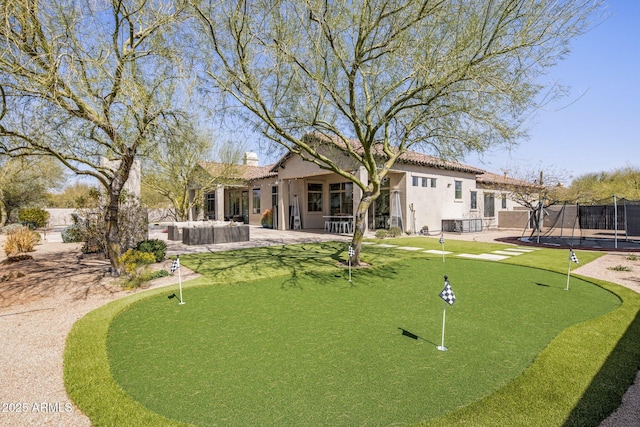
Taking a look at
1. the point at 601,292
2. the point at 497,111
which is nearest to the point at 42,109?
the point at 497,111

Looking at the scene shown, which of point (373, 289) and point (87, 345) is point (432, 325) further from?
point (87, 345)

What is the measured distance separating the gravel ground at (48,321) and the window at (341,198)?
1293 cm

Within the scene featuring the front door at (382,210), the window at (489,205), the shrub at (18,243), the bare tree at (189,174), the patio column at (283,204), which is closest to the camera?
the shrub at (18,243)

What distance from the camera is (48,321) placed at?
539cm

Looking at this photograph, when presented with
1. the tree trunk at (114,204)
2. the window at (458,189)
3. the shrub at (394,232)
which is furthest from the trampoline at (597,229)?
the tree trunk at (114,204)

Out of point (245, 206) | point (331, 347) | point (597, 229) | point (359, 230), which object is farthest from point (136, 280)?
point (597, 229)

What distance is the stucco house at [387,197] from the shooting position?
18.8 meters

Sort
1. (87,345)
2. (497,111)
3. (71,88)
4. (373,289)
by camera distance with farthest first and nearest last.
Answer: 1. (497,111)
2. (373,289)
3. (71,88)
4. (87,345)

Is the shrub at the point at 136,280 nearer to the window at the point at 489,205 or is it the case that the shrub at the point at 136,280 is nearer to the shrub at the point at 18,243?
the shrub at the point at 18,243

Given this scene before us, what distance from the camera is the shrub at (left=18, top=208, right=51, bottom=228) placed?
989 inches

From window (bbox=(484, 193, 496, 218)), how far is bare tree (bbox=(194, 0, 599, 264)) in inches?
699

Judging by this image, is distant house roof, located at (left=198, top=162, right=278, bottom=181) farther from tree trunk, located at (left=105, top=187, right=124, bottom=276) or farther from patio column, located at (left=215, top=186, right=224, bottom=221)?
tree trunk, located at (left=105, top=187, right=124, bottom=276)

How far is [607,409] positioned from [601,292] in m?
5.16

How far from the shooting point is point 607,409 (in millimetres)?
2881
